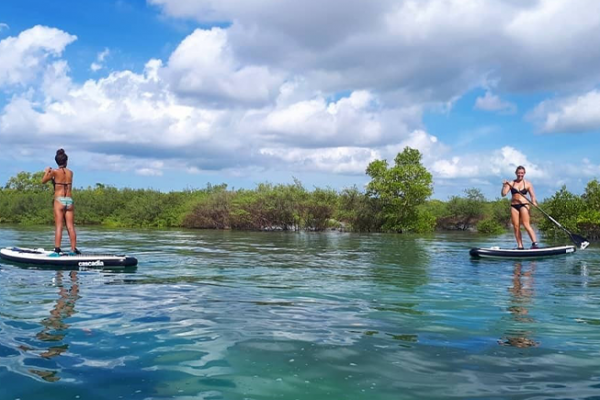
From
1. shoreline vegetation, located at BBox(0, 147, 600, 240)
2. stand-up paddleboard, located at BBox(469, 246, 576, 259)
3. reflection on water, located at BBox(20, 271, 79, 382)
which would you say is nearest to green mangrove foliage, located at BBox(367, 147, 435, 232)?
shoreline vegetation, located at BBox(0, 147, 600, 240)

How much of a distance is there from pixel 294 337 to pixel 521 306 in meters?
4.14

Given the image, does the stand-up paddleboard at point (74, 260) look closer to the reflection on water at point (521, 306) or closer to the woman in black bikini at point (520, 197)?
the reflection on water at point (521, 306)

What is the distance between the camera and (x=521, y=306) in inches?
331

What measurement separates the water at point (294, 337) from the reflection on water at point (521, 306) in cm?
4

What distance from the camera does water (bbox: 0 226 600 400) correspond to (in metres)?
4.59

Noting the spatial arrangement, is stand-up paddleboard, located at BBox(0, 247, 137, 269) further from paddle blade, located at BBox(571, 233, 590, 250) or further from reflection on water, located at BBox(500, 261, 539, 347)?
paddle blade, located at BBox(571, 233, 590, 250)

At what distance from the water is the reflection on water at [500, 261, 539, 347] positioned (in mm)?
39

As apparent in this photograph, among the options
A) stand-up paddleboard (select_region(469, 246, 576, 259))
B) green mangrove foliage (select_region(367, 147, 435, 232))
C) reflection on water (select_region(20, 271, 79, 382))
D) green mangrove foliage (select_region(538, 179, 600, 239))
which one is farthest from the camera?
green mangrove foliage (select_region(367, 147, 435, 232))

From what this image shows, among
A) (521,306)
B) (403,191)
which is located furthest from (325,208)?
(521,306)

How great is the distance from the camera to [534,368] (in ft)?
16.8

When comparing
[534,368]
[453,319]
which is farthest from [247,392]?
[453,319]

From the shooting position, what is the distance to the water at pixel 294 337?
4.59 m

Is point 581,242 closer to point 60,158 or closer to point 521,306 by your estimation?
point 521,306

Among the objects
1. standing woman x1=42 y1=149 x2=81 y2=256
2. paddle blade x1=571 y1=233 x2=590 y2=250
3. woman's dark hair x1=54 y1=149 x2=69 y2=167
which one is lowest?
paddle blade x1=571 y1=233 x2=590 y2=250
